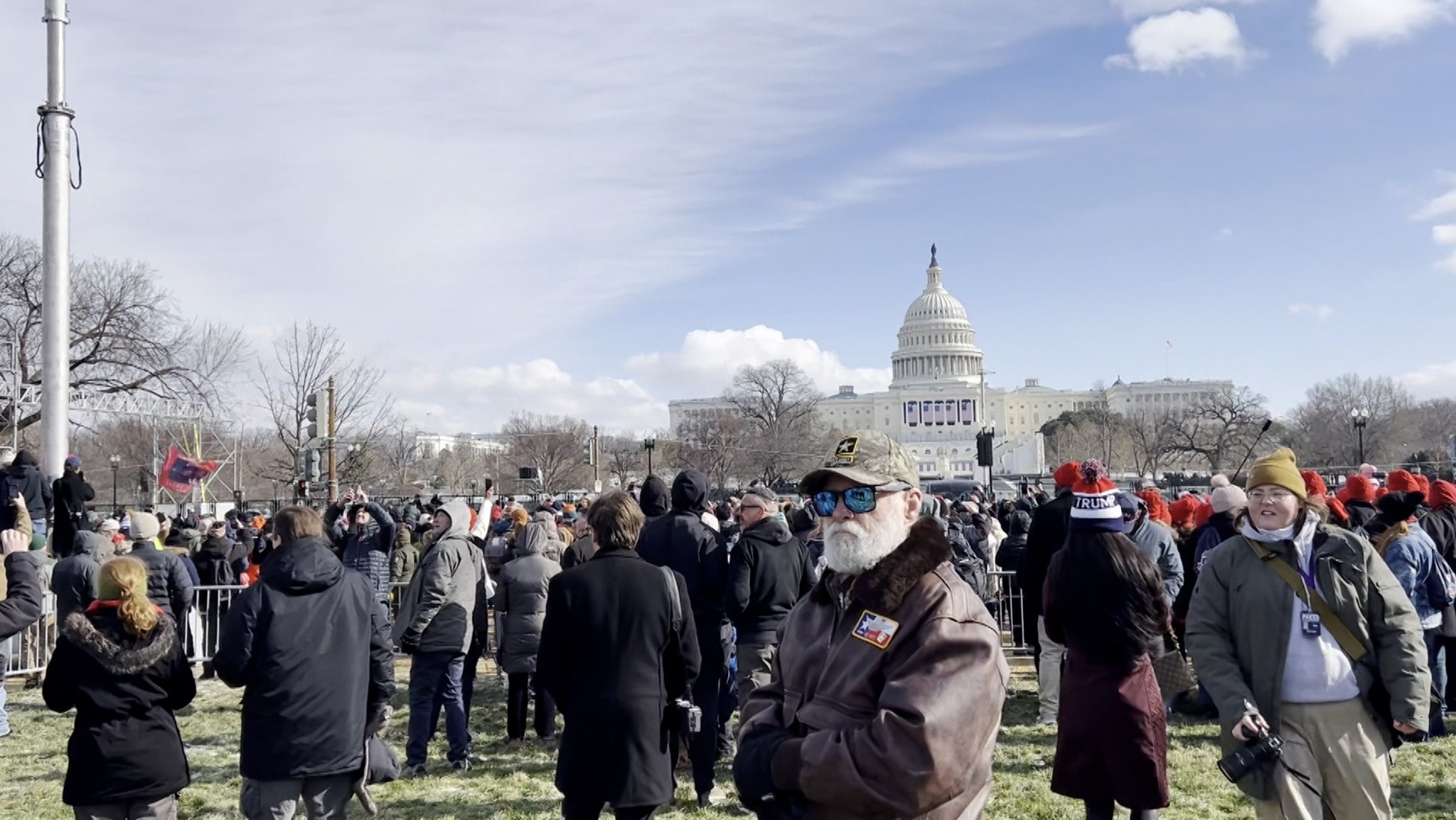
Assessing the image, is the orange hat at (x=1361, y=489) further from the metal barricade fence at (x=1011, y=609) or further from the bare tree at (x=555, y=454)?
the bare tree at (x=555, y=454)

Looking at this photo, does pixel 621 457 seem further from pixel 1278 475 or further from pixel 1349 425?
pixel 1278 475

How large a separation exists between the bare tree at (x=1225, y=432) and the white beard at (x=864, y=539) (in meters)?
58.9

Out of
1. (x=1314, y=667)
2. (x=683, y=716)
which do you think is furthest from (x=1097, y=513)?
(x=683, y=716)

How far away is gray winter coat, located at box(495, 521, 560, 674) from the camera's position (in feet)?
27.1

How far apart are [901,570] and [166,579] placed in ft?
27.5

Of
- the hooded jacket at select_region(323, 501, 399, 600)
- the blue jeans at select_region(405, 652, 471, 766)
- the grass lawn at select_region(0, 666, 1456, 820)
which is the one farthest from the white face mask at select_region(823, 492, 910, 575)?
the hooded jacket at select_region(323, 501, 399, 600)

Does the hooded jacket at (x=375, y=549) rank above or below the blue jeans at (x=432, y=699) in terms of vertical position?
above

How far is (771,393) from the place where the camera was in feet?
288

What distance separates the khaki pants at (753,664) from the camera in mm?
7465

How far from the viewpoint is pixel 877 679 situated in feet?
8.47

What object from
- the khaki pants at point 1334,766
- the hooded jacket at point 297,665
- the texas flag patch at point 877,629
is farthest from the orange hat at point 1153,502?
the texas flag patch at point 877,629

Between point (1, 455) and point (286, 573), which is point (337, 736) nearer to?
point (286, 573)

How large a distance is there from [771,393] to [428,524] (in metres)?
75.8

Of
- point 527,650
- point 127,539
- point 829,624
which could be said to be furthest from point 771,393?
point 829,624
